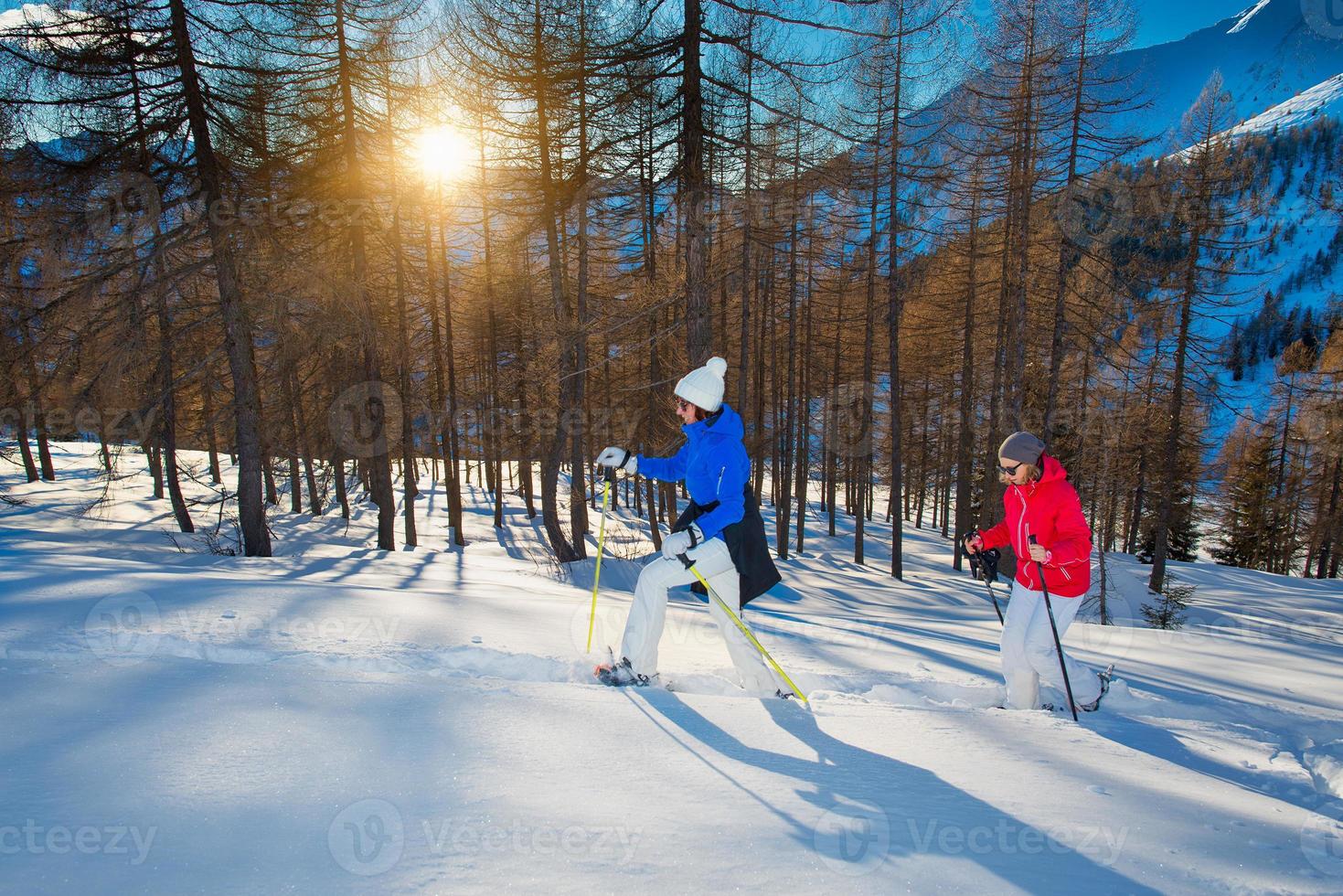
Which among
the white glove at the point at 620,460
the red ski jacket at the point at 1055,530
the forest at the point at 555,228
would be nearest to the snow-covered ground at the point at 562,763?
the red ski jacket at the point at 1055,530

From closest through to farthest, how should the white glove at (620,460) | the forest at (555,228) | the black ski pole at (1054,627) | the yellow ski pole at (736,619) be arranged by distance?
the black ski pole at (1054,627) < the yellow ski pole at (736,619) < the white glove at (620,460) < the forest at (555,228)

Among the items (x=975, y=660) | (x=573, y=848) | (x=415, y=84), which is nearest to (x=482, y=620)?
(x=573, y=848)

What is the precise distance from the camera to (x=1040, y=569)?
3938 mm

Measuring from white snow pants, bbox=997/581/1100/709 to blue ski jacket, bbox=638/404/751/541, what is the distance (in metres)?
1.87

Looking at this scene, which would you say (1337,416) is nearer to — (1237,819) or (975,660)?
(975,660)

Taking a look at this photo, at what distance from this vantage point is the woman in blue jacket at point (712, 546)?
12.6 feet

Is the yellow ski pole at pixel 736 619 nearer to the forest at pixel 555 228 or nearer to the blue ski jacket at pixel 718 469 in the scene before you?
the blue ski jacket at pixel 718 469

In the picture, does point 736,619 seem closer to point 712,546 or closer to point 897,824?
point 712,546

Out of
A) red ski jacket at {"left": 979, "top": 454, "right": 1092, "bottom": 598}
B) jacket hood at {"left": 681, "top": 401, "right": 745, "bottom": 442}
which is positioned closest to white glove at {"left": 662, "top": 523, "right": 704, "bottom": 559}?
jacket hood at {"left": 681, "top": 401, "right": 745, "bottom": 442}

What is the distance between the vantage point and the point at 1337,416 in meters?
22.0

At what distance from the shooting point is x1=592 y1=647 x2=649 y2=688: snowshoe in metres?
3.74

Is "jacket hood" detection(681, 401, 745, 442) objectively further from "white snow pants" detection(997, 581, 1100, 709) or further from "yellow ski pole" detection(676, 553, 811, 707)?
"white snow pants" detection(997, 581, 1100, 709)

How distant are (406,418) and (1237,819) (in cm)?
1819

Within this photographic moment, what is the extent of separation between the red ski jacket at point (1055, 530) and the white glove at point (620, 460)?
2.44m
